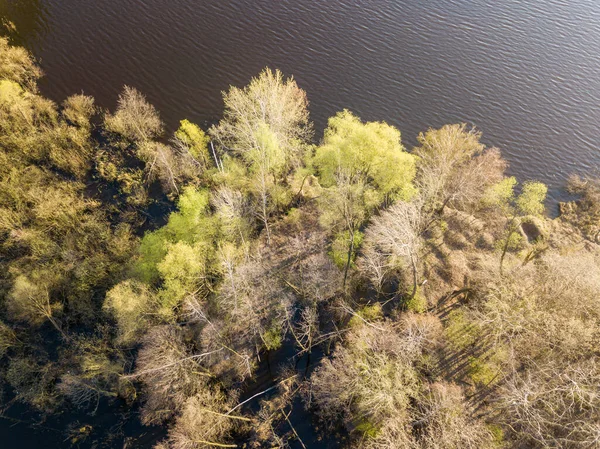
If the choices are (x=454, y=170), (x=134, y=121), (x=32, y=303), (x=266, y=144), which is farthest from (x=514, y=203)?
(x=32, y=303)

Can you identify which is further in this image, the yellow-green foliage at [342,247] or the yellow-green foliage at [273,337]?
the yellow-green foliage at [342,247]

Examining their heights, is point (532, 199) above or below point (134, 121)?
below

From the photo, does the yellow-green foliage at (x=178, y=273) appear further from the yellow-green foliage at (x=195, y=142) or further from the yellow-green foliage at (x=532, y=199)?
the yellow-green foliage at (x=532, y=199)

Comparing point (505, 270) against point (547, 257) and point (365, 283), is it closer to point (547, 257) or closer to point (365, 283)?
point (547, 257)

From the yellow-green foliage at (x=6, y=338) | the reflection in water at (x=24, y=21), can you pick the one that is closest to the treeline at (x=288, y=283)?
the yellow-green foliage at (x=6, y=338)

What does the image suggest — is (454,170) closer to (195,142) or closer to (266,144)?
(266,144)

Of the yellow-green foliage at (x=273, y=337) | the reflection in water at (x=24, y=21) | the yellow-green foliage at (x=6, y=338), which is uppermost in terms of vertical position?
the reflection in water at (x=24, y=21)
